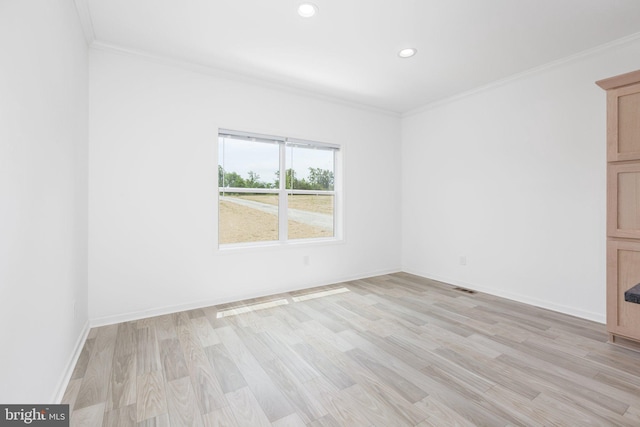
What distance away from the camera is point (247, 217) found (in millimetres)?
3766

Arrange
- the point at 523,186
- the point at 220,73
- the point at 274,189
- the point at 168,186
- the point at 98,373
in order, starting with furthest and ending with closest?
the point at 274,189
the point at 523,186
the point at 220,73
the point at 168,186
the point at 98,373

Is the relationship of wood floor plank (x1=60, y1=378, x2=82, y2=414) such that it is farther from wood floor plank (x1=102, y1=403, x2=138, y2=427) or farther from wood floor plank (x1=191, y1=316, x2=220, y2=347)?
wood floor plank (x1=191, y1=316, x2=220, y2=347)

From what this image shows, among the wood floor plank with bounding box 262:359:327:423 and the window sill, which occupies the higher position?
the window sill

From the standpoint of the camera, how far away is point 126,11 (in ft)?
7.73

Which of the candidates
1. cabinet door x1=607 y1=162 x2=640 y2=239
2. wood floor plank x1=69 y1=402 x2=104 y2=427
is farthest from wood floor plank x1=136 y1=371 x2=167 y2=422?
cabinet door x1=607 y1=162 x2=640 y2=239

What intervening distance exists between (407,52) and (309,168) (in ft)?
6.36

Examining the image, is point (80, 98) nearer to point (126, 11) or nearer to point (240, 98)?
point (126, 11)

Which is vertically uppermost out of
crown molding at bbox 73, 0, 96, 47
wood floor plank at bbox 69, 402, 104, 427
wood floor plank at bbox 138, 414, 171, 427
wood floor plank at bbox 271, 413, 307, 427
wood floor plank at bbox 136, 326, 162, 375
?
crown molding at bbox 73, 0, 96, 47

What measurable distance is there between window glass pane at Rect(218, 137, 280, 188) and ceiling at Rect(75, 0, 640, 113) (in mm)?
830

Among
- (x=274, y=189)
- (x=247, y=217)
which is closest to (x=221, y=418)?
(x=247, y=217)

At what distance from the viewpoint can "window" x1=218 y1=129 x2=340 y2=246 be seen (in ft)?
11.8

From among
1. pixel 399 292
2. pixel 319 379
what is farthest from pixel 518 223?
pixel 319 379

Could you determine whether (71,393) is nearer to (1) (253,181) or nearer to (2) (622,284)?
(1) (253,181)

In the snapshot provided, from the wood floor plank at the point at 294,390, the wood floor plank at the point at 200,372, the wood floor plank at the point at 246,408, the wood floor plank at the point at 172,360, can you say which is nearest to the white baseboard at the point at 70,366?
the wood floor plank at the point at 172,360
